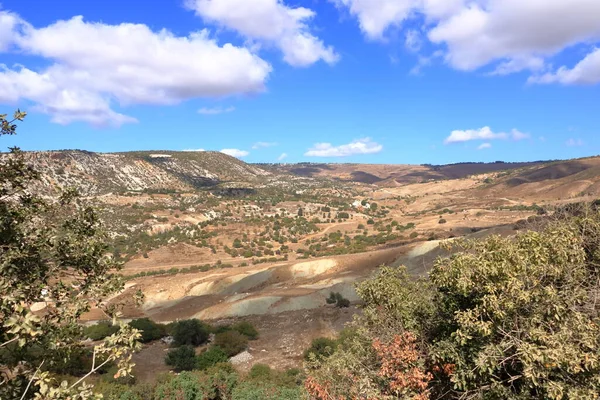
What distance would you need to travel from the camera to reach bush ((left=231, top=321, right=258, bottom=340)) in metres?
25.1

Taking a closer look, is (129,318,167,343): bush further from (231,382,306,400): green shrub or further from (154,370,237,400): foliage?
(231,382,306,400): green shrub

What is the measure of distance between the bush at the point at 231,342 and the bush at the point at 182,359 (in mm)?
1713

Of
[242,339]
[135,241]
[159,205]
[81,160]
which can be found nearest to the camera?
[242,339]

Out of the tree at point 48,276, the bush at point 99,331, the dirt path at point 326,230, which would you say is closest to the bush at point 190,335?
the bush at point 99,331

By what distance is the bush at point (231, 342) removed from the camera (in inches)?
875

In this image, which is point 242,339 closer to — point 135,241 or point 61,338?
point 61,338

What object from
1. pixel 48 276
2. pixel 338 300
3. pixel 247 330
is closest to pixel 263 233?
pixel 338 300

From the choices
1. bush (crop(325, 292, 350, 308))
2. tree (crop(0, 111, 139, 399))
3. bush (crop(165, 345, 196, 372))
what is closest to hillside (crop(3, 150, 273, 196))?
bush (crop(325, 292, 350, 308))

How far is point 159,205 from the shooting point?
8381cm

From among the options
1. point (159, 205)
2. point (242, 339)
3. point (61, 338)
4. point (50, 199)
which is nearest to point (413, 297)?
point (61, 338)

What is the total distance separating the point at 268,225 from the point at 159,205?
25738 millimetres

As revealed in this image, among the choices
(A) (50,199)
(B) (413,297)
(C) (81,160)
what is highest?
(C) (81,160)

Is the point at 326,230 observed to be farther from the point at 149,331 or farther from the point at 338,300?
the point at 149,331

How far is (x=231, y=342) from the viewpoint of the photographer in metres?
22.7
